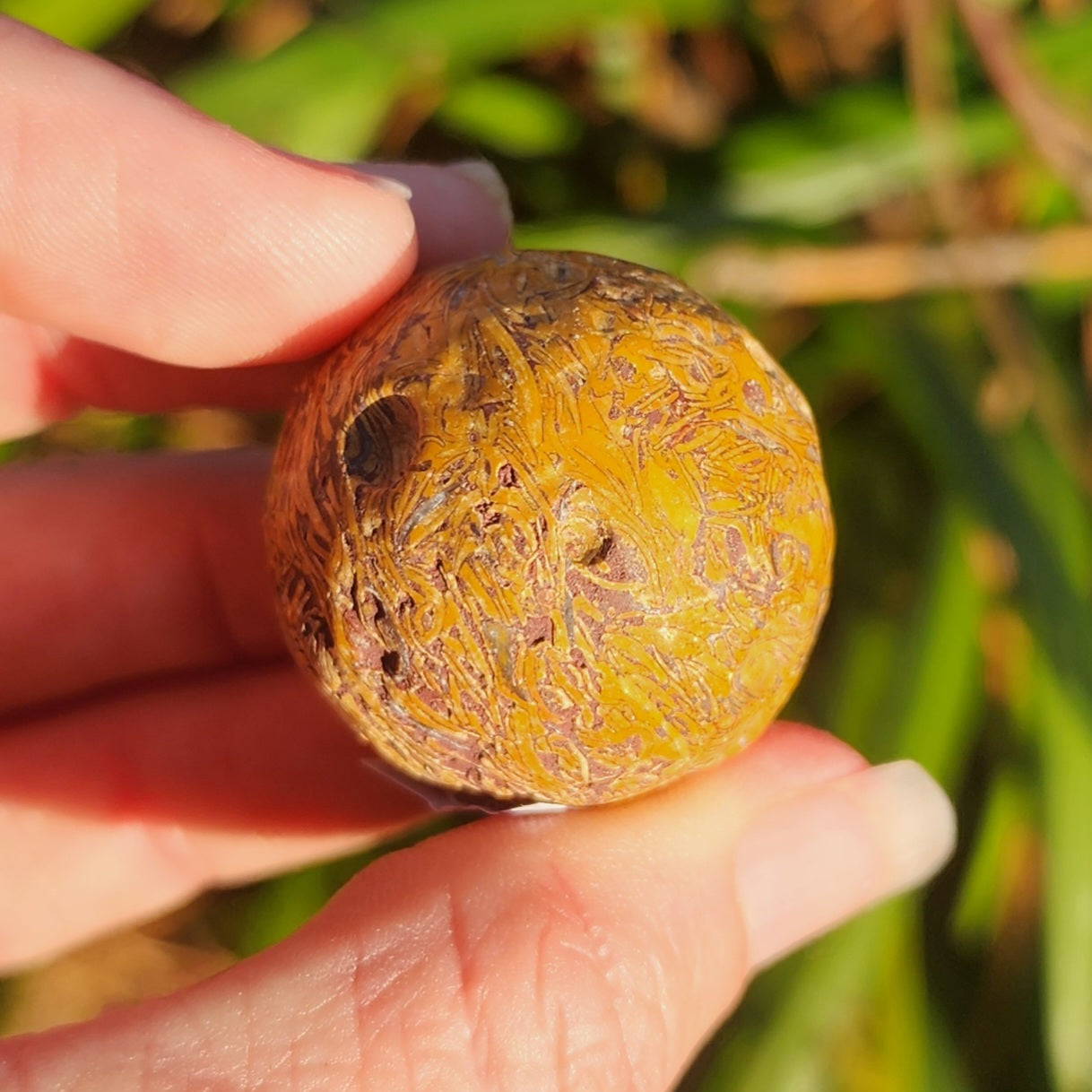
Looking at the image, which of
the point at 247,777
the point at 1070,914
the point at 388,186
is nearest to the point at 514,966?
the point at 247,777

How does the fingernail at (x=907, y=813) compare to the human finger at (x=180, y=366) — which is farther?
the human finger at (x=180, y=366)

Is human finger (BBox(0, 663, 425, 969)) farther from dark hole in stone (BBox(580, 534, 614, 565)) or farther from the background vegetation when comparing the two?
dark hole in stone (BBox(580, 534, 614, 565))

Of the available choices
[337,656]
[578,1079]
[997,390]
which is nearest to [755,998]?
[578,1079]

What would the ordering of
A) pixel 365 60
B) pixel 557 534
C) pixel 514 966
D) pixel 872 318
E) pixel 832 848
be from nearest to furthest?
pixel 557 534 < pixel 514 966 < pixel 832 848 < pixel 365 60 < pixel 872 318

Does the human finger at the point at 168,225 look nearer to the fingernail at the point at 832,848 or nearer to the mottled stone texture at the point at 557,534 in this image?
the mottled stone texture at the point at 557,534

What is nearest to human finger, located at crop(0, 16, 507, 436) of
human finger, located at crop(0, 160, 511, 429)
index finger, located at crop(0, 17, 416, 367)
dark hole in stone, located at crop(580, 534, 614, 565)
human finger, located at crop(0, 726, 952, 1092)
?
index finger, located at crop(0, 17, 416, 367)

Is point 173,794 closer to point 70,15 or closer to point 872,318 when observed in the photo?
point 70,15

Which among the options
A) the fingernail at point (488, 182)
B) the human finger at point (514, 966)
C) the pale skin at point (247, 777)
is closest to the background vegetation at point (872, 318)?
the fingernail at point (488, 182)
